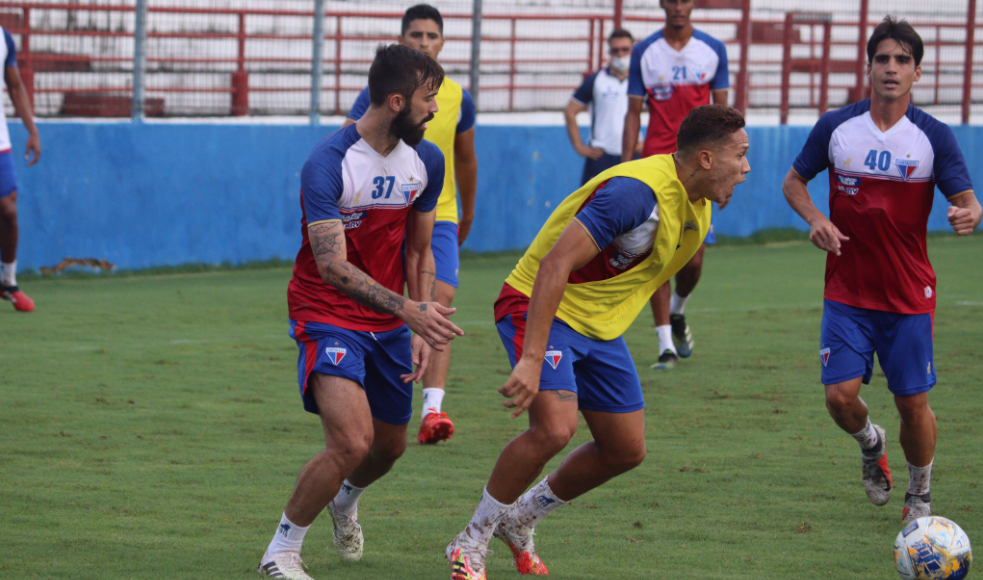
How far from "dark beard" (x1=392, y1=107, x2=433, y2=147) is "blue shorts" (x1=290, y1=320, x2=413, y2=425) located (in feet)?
2.31

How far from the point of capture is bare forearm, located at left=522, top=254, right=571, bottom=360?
13.7 feet

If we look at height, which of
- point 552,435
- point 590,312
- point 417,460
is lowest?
point 417,460

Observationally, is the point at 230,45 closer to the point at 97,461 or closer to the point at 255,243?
the point at 255,243

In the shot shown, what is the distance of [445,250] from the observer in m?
7.07

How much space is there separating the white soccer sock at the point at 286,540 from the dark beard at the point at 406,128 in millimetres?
1401

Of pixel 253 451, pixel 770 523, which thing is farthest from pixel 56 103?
pixel 770 523

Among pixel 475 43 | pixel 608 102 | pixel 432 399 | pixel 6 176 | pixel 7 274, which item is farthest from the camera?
pixel 475 43

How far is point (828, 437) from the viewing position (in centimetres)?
685

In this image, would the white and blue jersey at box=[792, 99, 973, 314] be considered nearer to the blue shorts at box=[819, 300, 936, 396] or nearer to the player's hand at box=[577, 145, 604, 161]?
the blue shorts at box=[819, 300, 936, 396]

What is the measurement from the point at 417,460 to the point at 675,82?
4.07 meters

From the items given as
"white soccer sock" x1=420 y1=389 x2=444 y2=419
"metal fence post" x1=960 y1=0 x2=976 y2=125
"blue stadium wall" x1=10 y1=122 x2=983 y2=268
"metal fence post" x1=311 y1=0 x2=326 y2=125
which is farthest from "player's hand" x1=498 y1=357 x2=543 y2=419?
"metal fence post" x1=960 y1=0 x2=976 y2=125

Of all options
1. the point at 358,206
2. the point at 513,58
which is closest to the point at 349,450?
the point at 358,206

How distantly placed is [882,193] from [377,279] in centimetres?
223

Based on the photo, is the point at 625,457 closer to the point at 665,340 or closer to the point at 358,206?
the point at 358,206
